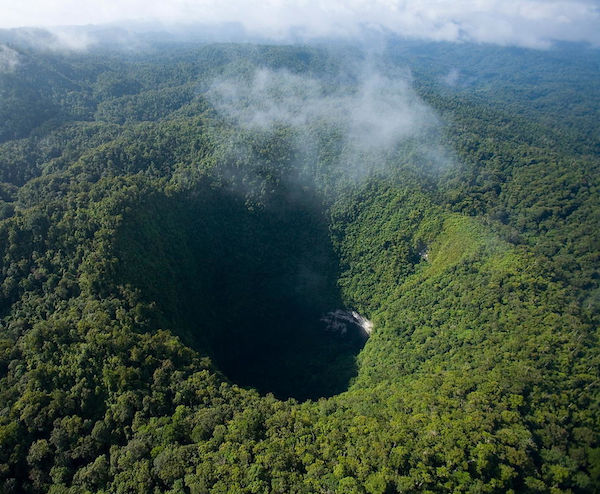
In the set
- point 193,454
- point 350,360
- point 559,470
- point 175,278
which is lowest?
point 350,360

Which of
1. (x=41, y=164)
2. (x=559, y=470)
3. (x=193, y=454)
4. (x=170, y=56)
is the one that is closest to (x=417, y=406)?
(x=559, y=470)

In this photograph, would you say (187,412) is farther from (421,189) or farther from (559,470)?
(421,189)

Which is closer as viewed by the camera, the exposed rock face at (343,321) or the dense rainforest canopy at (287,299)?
the dense rainforest canopy at (287,299)

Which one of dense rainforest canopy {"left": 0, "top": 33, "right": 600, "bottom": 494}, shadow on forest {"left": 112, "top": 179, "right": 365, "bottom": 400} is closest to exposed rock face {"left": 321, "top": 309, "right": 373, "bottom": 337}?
shadow on forest {"left": 112, "top": 179, "right": 365, "bottom": 400}

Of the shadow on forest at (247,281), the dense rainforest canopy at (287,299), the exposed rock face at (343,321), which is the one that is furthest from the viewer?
the exposed rock face at (343,321)

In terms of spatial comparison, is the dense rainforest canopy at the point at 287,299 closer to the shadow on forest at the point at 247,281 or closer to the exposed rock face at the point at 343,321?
the shadow on forest at the point at 247,281

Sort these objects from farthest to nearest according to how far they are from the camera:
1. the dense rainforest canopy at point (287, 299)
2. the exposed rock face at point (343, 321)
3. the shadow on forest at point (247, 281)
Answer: the exposed rock face at point (343, 321), the shadow on forest at point (247, 281), the dense rainforest canopy at point (287, 299)

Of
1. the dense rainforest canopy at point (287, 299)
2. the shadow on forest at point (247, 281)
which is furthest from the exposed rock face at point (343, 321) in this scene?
the dense rainforest canopy at point (287, 299)
